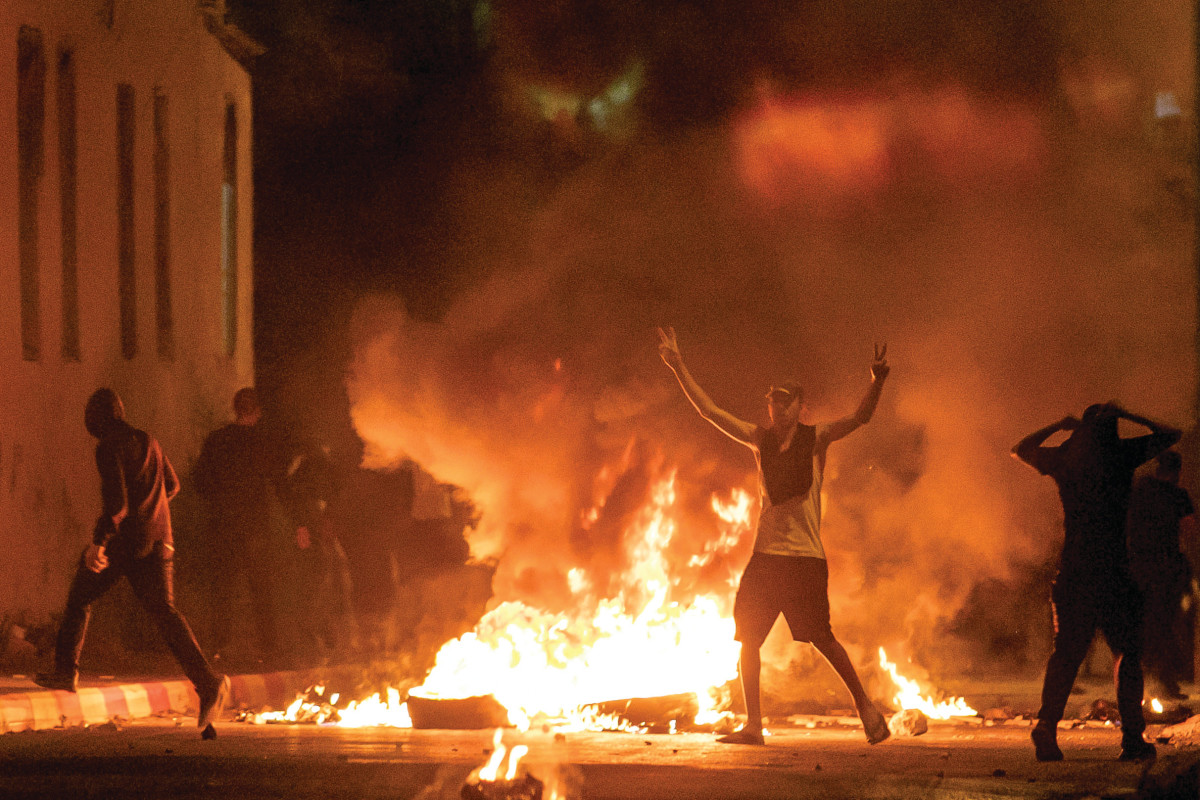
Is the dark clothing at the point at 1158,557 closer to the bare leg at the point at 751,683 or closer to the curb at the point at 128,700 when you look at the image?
the bare leg at the point at 751,683

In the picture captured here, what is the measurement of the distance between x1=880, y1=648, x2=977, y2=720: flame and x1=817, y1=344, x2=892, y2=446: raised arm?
7.68 feet

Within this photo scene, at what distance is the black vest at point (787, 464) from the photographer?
32.2ft

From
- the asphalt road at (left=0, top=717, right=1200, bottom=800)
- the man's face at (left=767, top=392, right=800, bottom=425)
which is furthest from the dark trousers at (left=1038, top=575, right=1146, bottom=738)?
the man's face at (left=767, top=392, right=800, bottom=425)

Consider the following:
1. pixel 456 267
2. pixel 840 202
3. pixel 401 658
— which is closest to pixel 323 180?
pixel 456 267

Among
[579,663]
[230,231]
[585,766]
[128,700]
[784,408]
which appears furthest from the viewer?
[230,231]

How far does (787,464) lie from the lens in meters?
9.84

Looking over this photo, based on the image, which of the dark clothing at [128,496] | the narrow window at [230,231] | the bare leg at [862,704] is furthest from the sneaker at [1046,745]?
the narrow window at [230,231]

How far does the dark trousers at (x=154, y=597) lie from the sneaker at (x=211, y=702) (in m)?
0.04

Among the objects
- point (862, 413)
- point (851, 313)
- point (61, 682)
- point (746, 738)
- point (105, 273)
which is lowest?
point (746, 738)

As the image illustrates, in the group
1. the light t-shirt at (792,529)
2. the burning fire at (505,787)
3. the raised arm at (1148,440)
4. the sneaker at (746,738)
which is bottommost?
the burning fire at (505,787)

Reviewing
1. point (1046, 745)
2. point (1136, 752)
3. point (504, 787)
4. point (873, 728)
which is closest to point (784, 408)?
point (873, 728)

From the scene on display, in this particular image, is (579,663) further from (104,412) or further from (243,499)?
(243,499)

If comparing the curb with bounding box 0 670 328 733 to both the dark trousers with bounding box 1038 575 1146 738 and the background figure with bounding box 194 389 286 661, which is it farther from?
the dark trousers with bounding box 1038 575 1146 738

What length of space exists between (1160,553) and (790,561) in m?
4.11
